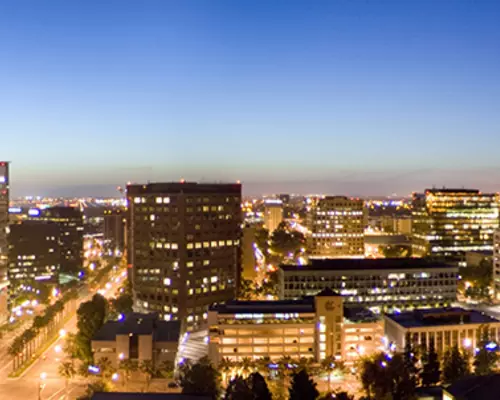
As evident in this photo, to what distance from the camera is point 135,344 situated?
39531mm

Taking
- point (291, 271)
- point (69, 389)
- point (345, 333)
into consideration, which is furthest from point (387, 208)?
point (69, 389)

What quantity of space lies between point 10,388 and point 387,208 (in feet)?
564

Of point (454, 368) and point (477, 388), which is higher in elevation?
point (477, 388)

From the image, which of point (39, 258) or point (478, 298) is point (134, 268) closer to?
point (39, 258)

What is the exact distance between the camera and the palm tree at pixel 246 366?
1503 inches

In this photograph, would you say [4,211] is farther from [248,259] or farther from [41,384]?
[248,259]

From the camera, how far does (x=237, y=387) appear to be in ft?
97.3

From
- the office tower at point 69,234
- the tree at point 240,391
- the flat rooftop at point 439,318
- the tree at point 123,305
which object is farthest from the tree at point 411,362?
the office tower at point 69,234

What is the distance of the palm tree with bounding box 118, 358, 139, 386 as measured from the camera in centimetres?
3753

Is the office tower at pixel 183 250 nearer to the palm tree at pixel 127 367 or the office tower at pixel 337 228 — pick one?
the palm tree at pixel 127 367

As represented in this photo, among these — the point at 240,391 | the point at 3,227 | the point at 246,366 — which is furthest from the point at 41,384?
the point at 3,227

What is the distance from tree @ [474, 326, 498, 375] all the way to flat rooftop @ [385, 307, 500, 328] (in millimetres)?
2378

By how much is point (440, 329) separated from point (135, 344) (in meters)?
23.8

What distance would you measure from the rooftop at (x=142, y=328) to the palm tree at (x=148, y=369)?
2009 mm
